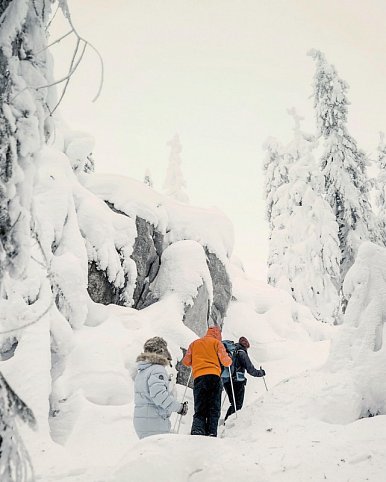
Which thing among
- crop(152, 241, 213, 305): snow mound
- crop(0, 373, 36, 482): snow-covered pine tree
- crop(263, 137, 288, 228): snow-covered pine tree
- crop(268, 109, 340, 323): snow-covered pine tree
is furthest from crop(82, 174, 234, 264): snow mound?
crop(0, 373, 36, 482): snow-covered pine tree

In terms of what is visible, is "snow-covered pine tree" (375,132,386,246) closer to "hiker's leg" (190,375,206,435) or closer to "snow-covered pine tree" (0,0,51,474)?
"hiker's leg" (190,375,206,435)

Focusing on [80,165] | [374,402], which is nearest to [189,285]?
[80,165]

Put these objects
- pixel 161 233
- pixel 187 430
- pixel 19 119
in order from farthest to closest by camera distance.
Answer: pixel 161 233
pixel 187 430
pixel 19 119

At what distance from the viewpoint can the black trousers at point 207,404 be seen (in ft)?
19.1

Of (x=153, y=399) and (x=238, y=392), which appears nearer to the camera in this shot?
(x=153, y=399)

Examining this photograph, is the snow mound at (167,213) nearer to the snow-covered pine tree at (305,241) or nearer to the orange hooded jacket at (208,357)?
the snow-covered pine tree at (305,241)

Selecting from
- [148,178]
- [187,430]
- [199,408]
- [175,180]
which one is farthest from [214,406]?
[148,178]

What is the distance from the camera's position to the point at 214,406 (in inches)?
232

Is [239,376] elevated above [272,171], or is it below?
below

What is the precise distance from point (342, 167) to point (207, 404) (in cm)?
1679

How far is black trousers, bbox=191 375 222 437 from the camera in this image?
581cm

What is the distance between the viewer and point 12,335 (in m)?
7.86

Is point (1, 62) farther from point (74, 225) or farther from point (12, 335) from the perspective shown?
point (74, 225)

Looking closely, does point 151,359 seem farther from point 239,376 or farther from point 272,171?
point 272,171
